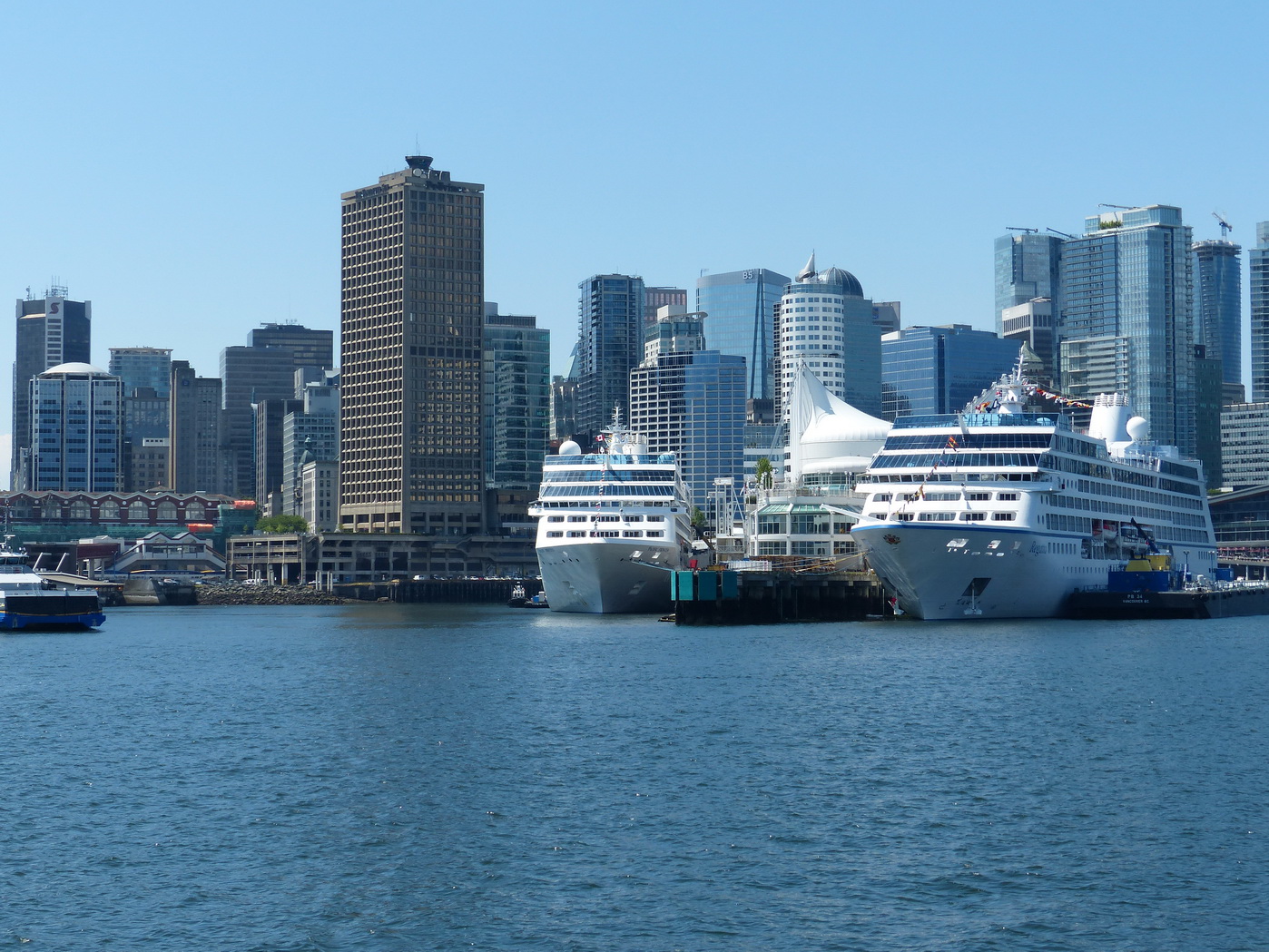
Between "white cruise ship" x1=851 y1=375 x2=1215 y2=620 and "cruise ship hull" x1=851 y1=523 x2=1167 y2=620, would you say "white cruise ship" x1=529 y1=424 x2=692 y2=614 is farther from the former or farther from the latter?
"cruise ship hull" x1=851 y1=523 x2=1167 y2=620

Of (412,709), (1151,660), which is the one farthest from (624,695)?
(1151,660)

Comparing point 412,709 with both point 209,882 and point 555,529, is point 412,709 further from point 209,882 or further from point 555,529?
point 555,529

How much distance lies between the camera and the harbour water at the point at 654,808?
39.3 m

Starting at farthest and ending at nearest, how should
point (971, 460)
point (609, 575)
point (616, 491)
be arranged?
point (616, 491) < point (609, 575) < point (971, 460)

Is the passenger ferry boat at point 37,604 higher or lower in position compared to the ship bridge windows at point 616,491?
lower

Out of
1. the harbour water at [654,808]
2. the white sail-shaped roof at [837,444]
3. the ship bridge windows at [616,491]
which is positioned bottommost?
the harbour water at [654,808]

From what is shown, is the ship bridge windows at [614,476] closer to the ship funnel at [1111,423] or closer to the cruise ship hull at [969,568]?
the cruise ship hull at [969,568]

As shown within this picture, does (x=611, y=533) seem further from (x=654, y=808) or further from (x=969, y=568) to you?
(x=654, y=808)

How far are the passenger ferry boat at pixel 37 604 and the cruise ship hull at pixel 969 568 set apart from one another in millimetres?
74717

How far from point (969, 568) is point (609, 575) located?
147 ft

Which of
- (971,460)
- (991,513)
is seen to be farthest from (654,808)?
(971,460)

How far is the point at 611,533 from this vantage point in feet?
514

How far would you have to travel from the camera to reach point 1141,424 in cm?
16100

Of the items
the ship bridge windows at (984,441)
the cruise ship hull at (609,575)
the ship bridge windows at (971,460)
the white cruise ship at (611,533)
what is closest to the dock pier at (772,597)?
the cruise ship hull at (609,575)
